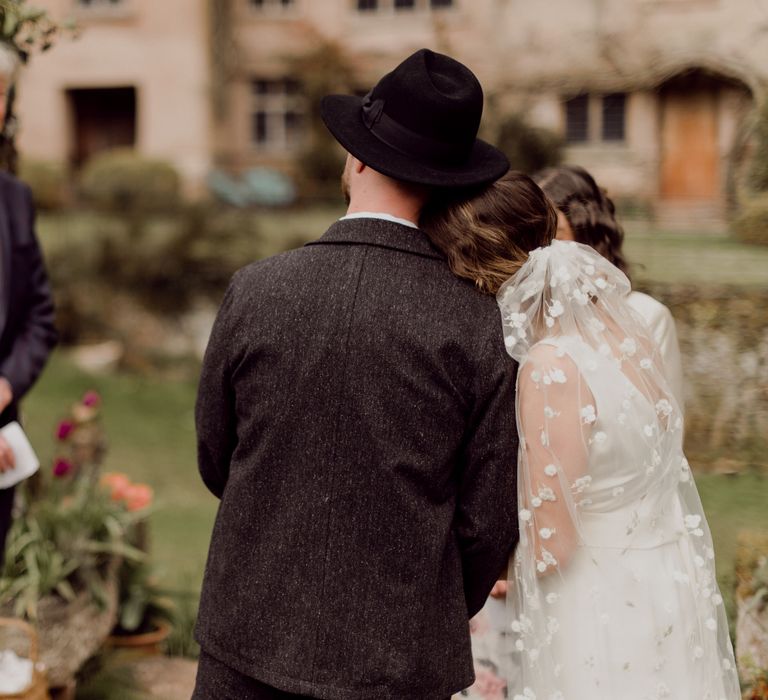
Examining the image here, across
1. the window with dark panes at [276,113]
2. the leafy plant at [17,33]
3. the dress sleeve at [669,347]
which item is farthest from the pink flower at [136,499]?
the window with dark panes at [276,113]

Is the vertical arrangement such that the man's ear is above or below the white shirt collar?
above

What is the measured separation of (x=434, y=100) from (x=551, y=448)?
2.28 feet

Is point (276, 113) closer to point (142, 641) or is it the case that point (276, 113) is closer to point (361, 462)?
point (142, 641)

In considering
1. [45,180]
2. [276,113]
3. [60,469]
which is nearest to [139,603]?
[60,469]

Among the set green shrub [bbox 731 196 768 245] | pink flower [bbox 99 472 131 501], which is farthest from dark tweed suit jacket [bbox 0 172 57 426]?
green shrub [bbox 731 196 768 245]

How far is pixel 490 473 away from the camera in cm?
194

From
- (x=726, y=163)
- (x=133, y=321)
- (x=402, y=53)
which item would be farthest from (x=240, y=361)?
(x=402, y=53)

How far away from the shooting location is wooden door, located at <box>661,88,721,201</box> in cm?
923

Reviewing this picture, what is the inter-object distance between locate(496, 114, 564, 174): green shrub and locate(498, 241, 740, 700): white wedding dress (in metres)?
8.50

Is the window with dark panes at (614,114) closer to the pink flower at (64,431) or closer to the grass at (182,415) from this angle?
the grass at (182,415)

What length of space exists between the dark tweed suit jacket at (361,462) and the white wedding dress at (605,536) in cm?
15

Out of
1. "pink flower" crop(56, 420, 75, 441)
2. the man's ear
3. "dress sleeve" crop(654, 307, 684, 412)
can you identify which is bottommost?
"pink flower" crop(56, 420, 75, 441)

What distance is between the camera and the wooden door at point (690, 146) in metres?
9.23

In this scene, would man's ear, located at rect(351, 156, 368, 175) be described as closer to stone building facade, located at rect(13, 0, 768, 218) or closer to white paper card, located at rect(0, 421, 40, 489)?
white paper card, located at rect(0, 421, 40, 489)
